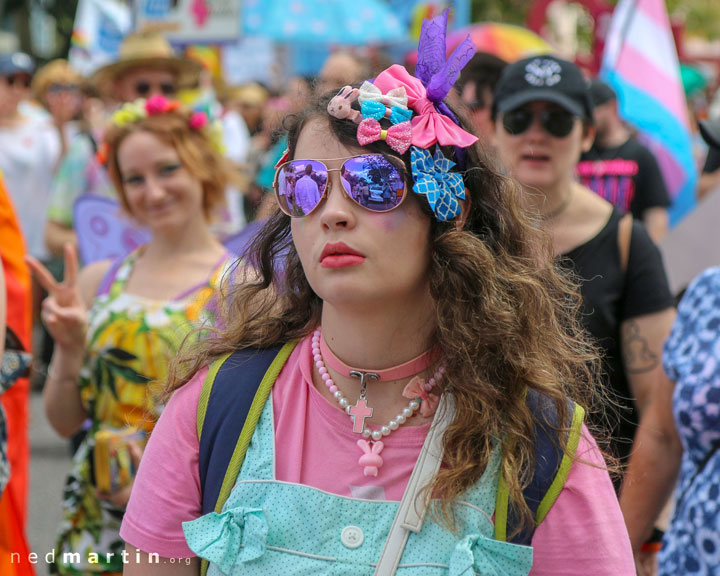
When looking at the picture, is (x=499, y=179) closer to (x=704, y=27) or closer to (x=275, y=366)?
(x=275, y=366)

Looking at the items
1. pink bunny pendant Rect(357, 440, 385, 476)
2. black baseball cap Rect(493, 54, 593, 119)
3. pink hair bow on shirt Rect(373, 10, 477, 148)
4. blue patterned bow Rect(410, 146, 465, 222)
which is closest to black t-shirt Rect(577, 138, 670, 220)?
black baseball cap Rect(493, 54, 593, 119)

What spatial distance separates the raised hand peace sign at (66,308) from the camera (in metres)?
3.50

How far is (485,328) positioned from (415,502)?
0.39 m

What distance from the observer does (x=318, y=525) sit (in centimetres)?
184

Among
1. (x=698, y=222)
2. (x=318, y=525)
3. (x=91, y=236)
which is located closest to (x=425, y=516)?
(x=318, y=525)

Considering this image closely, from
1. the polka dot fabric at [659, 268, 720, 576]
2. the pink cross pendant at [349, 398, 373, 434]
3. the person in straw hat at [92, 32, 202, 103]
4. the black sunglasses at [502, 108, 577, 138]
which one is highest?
the person in straw hat at [92, 32, 202, 103]

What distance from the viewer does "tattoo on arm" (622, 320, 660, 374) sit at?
3.23 metres

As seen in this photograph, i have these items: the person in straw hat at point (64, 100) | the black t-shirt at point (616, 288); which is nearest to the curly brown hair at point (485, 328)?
the black t-shirt at point (616, 288)

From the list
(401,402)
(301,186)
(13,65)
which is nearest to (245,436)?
(401,402)

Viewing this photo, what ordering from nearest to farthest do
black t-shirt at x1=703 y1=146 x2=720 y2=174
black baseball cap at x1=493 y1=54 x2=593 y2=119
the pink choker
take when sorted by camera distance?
1. the pink choker
2. black baseball cap at x1=493 y1=54 x2=593 y2=119
3. black t-shirt at x1=703 y1=146 x2=720 y2=174

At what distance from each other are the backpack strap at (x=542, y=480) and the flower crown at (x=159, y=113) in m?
2.51

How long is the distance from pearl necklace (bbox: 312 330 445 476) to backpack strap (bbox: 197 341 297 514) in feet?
0.44

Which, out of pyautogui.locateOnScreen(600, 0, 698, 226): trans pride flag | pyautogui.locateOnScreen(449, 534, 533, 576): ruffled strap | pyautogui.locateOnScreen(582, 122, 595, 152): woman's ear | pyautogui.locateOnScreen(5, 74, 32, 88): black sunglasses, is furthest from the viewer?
pyautogui.locateOnScreen(5, 74, 32, 88): black sunglasses

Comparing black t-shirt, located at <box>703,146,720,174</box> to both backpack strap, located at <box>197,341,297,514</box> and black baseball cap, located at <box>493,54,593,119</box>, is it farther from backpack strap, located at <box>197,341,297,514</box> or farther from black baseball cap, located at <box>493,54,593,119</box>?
backpack strap, located at <box>197,341,297,514</box>
